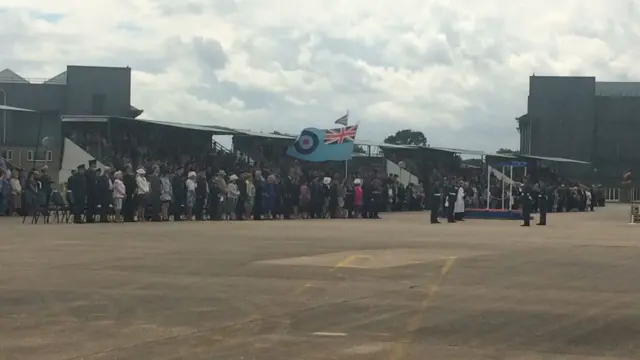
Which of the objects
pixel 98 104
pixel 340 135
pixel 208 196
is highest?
pixel 98 104

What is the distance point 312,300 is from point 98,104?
60.2 meters

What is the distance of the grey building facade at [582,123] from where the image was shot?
101125mm

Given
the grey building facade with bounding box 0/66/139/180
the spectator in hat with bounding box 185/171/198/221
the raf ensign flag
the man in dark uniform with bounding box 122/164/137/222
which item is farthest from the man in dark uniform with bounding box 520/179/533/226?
the grey building facade with bounding box 0/66/139/180

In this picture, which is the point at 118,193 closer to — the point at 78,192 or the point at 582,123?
the point at 78,192

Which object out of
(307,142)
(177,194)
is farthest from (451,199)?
(307,142)

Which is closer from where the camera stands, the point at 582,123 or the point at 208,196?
the point at 208,196

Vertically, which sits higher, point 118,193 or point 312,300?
point 118,193

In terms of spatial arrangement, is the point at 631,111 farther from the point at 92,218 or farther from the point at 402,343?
the point at 402,343

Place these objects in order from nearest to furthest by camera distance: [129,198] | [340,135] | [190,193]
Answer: [129,198], [190,193], [340,135]

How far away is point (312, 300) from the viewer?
1138cm

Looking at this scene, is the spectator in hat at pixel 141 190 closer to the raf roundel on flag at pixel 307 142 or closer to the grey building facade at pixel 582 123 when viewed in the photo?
the raf roundel on flag at pixel 307 142

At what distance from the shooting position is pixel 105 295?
11.7m

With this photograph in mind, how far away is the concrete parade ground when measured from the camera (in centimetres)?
850

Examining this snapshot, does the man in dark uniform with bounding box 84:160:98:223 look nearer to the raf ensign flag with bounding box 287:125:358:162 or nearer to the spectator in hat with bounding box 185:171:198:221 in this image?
the spectator in hat with bounding box 185:171:198:221
